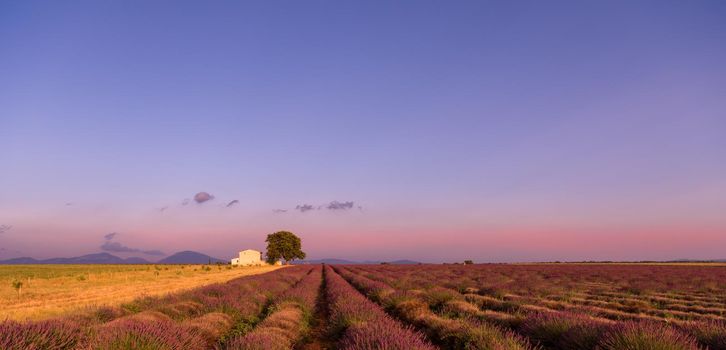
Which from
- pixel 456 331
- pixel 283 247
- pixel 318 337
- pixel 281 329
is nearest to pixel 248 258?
pixel 283 247

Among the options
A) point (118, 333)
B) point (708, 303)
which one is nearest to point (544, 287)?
point (708, 303)

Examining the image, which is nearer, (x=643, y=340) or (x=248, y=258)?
(x=643, y=340)

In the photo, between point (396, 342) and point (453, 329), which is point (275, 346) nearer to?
point (396, 342)

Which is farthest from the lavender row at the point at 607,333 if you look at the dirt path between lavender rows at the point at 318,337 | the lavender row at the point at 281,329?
the lavender row at the point at 281,329

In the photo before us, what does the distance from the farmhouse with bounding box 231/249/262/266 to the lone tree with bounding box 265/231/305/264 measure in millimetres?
5704

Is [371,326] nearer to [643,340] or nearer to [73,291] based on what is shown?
[643,340]

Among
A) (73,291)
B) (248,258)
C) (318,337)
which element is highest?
(318,337)

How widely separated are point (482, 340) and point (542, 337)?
5.65 ft

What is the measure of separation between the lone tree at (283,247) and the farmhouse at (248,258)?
5704mm

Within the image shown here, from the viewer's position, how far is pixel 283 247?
99.5m

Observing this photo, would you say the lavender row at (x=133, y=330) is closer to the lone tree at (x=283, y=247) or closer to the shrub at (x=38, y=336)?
the shrub at (x=38, y=336)

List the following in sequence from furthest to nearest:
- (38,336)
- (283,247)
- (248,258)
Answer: (248,258)
(283,247)
(38,336)

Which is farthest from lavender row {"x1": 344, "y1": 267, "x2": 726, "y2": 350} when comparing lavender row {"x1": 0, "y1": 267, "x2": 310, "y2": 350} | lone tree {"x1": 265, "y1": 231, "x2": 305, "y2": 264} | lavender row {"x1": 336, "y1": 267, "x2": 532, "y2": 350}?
lone tree {"x1": 265, "y1": 231, "x2": 305, "y2": 264}

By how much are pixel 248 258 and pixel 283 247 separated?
12907 mm
